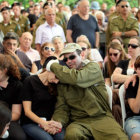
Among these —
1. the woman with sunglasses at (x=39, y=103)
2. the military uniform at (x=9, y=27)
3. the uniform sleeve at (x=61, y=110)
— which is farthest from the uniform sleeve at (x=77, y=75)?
the military uniform at (x=9, y=27)

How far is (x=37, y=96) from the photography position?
A: 3521 millimetres

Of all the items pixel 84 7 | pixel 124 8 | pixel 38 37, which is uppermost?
pixel 84 7

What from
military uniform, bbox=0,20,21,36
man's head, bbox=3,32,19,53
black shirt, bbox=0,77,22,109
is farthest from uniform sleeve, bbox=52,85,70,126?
military uniform, bbox=0,20,21,36

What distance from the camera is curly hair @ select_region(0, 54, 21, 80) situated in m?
3.43

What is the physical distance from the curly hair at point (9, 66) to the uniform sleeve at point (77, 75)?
0.42 metres

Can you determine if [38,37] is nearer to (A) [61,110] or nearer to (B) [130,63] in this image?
(B) [130,63]

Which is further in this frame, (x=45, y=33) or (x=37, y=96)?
(x=45, y=33)

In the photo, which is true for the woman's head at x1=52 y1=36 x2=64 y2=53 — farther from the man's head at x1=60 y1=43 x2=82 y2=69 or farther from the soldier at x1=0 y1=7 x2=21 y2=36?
the soldier at x1=0 y1=7 x2=21 y2=36

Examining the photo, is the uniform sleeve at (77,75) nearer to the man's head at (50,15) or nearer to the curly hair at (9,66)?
the curly hair at (9,66)

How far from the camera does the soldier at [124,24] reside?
6688 millimetres

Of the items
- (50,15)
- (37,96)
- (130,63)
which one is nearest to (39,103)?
(37,96)

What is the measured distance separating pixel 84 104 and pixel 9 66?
0.88 meters

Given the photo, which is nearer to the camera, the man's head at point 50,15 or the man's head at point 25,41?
the man's head at point 25,41

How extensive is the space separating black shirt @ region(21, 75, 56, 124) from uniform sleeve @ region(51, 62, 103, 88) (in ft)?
0.83
